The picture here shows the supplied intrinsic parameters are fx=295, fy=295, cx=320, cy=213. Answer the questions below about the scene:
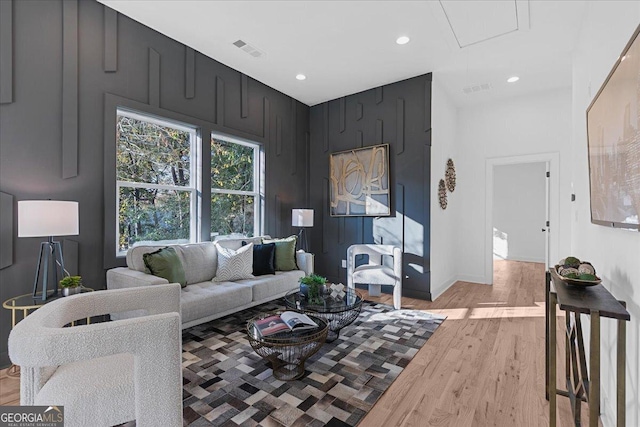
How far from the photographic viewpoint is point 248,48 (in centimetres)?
347

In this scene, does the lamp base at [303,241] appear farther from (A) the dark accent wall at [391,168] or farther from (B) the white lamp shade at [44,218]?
(B) the white lamp shade at [44,218]

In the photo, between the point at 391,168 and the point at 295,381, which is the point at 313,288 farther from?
the point at 391,168

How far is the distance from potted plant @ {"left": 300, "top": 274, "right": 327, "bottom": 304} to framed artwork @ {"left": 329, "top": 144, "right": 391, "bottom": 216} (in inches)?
78.2

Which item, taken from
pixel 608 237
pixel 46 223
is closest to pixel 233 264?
pixel 46 223

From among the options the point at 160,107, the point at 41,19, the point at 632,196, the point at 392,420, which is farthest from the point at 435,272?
the point at 41,19

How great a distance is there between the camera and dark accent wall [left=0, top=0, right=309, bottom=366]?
91.1 inches

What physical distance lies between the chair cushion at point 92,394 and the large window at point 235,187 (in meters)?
2.69

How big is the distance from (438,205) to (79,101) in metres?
4.32

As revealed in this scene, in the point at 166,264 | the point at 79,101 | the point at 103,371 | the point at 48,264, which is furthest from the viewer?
the point at 166,264

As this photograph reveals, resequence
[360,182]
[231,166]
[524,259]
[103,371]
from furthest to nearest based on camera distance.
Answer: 1. [524,259]
2. [360,182]
3. [231,166]
4. [103,371]

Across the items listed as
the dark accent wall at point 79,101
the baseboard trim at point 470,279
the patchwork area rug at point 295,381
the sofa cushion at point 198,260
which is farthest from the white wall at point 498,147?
A: the dark accent wall at point 79,101

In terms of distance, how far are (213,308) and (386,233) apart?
8.57 feet

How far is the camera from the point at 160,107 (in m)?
3.23

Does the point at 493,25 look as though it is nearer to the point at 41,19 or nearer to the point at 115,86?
the point at 115,86
